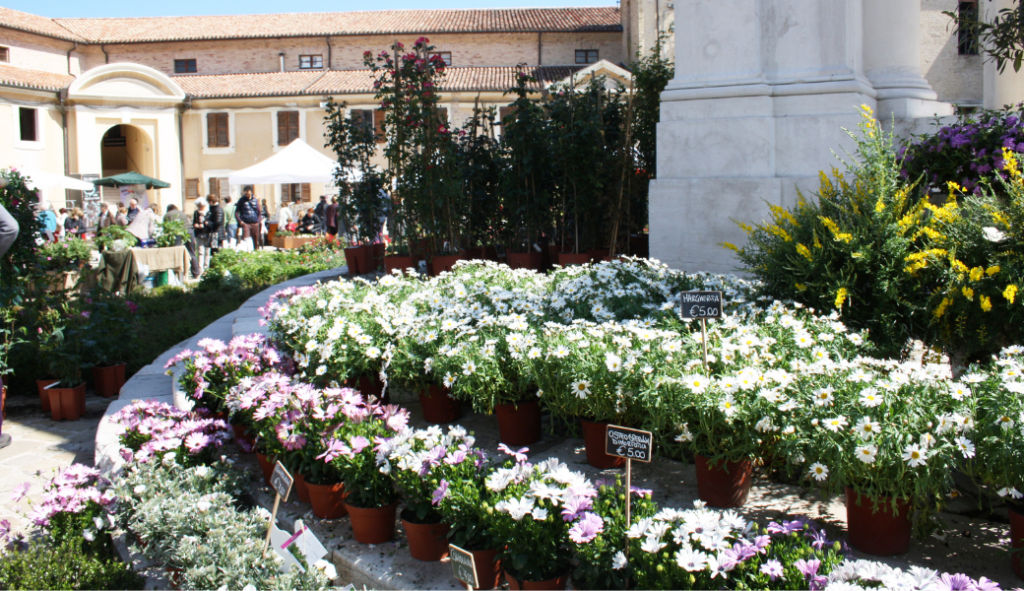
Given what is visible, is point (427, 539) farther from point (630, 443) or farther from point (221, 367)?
point (221, 367)

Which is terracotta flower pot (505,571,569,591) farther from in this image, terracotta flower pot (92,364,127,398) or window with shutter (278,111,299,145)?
window with shutter (278,111,299,145)

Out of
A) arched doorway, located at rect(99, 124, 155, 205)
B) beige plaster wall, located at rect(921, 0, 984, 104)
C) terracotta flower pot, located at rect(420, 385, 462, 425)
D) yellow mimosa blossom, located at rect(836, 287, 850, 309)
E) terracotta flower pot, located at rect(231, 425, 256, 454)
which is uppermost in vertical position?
beige plaster wall, located at rect(921, 0, 984, 104)

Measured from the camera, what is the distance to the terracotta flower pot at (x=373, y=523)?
266cm

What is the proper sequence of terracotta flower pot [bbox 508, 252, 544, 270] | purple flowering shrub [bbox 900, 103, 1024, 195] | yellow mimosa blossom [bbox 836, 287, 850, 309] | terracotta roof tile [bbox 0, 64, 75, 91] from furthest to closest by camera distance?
terracotta roof tile [bbox 0, 64, 75, 91], terracotta flower pot [bbox 508, 252, 544, 270], purple flowering shrub [bbox 900, 103, 1024, 195], yellow mimosa blossom [bbox 836, 287, 850, 309]

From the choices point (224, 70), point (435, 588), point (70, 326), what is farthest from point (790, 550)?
point (224, 70)

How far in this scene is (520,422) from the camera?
10.6ft

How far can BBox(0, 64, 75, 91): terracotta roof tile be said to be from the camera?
86.8 ft

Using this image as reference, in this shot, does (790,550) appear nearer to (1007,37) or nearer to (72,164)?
(1007,37)

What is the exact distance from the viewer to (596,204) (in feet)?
21.3

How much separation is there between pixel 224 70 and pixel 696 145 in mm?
34783

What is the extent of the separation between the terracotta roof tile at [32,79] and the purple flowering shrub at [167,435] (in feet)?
92.8

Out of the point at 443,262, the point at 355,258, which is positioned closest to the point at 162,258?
the point at 355,258

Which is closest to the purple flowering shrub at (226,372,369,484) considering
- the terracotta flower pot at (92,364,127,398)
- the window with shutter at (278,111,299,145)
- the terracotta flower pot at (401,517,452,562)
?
the terracotta flower pot at (401,517,452,562)

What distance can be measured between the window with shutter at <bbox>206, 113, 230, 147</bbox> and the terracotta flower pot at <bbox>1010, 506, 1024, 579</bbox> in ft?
106
